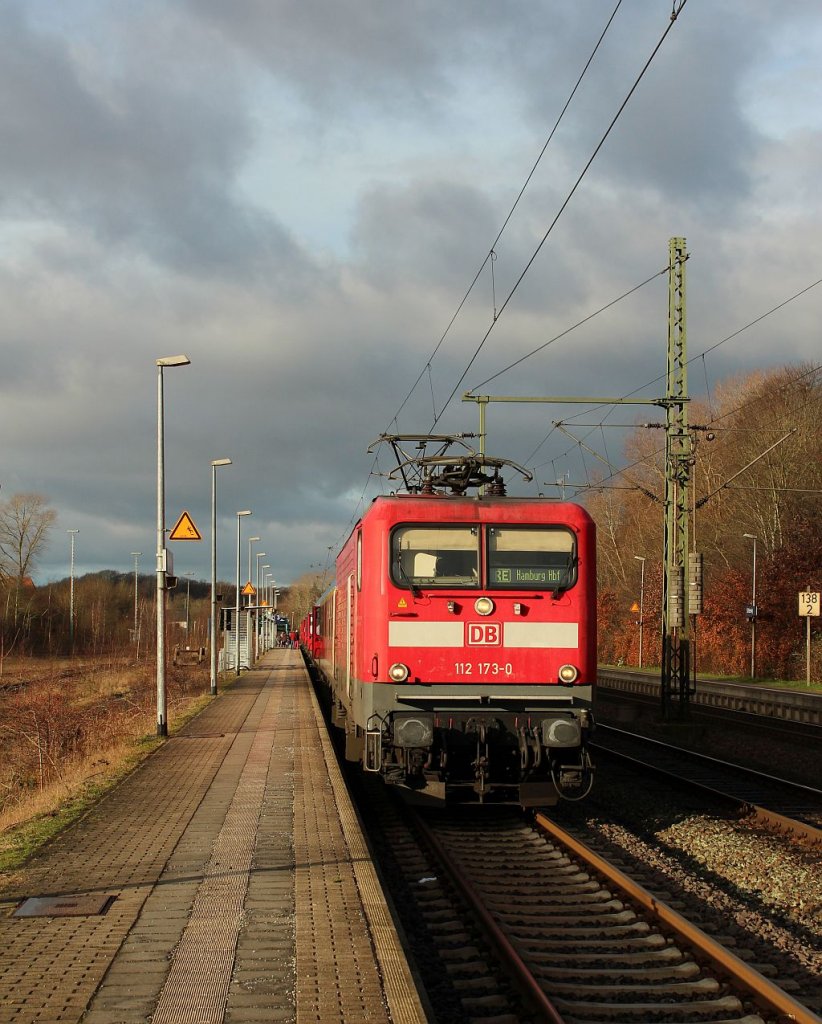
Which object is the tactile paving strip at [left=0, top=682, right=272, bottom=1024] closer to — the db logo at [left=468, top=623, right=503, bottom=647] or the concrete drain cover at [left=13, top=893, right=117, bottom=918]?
the concrete drain cover at [left=13, top=893, right=117, bottom=918]

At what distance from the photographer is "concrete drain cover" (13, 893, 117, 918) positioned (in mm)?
6648

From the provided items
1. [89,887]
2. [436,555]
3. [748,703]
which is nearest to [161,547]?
[436,555]

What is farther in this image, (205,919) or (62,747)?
(62,747)

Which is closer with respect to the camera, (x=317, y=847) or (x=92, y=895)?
(x=92, y=895)

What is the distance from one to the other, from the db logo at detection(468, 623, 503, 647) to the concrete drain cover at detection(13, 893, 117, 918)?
170 inches

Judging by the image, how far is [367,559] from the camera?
10.8 m

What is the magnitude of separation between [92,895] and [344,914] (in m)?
1.70

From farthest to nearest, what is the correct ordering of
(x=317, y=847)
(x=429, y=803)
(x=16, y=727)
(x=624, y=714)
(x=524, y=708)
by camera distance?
(x=624, y=714)
(x=16, y=727)
(x=429, y=803)
(x=524, y=708)
(x=317, y=847)

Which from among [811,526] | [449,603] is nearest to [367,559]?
[449,603]

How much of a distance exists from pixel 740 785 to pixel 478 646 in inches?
223

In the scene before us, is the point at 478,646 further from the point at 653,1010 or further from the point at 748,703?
the point at 748,703

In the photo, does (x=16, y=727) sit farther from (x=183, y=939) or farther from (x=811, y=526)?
(x=811, y=526)

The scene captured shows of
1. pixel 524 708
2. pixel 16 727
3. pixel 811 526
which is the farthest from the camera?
pixel 811 526

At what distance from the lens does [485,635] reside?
10.5 metres
